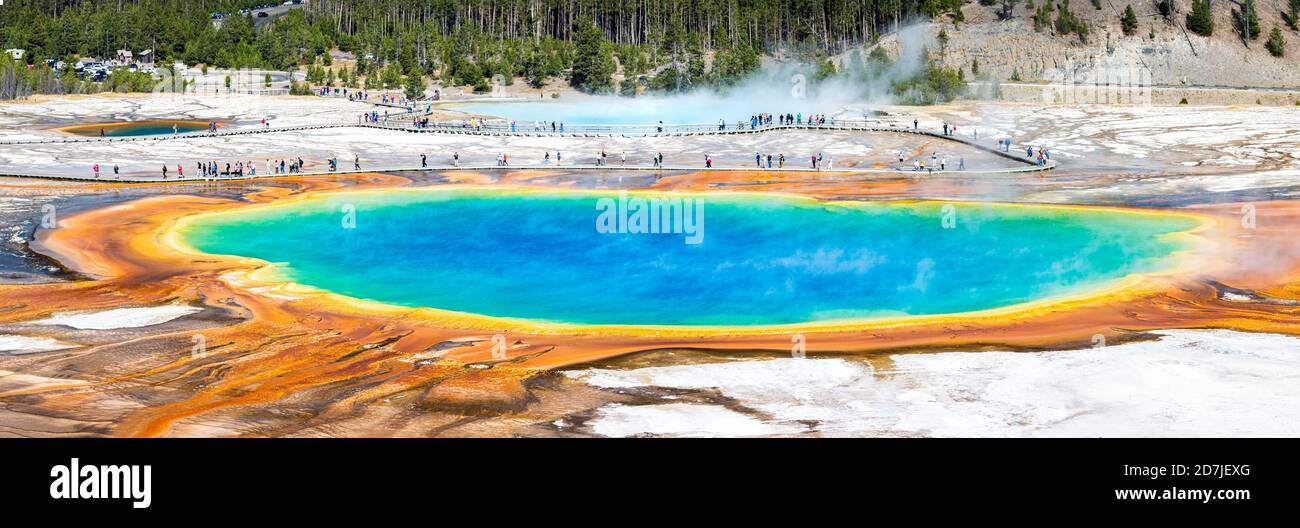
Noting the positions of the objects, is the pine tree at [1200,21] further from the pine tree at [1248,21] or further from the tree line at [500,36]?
the tree line at [500,36]

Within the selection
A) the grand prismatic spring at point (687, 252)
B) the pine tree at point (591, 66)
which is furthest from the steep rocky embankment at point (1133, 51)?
the grand prismatic spring at point (687, 252)

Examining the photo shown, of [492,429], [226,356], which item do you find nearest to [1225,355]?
[492,429]

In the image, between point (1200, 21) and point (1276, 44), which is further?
point (1200, 21)

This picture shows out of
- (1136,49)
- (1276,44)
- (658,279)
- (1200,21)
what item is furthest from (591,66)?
(658,279)

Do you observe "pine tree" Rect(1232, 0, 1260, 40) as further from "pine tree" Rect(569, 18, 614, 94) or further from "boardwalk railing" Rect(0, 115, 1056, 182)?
"pine tree" Rect(569, 18, 614, 94)

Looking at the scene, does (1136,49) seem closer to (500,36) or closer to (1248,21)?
(1248,21)

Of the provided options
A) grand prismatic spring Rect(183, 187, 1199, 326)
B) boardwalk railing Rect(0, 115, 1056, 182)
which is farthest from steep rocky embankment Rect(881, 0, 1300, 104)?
grand prismatic spring Rect(183, 187, 1199, 326)
